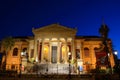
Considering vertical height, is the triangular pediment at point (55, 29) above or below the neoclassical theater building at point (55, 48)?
above

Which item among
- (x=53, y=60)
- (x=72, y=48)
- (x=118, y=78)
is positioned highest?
(x=72, y=48)

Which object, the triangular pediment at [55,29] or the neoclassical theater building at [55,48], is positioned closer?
the neoclassical theater building at [55,48]

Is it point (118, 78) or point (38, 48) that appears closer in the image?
point (118, 78)

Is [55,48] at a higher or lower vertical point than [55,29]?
lower

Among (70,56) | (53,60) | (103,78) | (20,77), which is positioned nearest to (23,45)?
(53,60)

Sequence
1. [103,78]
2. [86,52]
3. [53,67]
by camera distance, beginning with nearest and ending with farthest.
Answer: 1. [103,78]
2. [53,67]
3. [86,52]

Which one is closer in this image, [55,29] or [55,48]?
[55,29]

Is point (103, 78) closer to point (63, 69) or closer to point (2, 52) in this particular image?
point (63, 69)

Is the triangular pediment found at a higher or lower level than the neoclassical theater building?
higher

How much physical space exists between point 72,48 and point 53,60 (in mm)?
5909

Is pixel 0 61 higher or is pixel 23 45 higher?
pixel 23 45

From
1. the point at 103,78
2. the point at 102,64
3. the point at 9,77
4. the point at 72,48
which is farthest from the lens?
the point at 72,48

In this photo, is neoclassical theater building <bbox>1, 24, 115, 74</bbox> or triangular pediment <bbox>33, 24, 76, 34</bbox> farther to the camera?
triangular pediment <bbox>33, 24, 76, 34</bbox>

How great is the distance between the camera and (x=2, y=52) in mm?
49500
